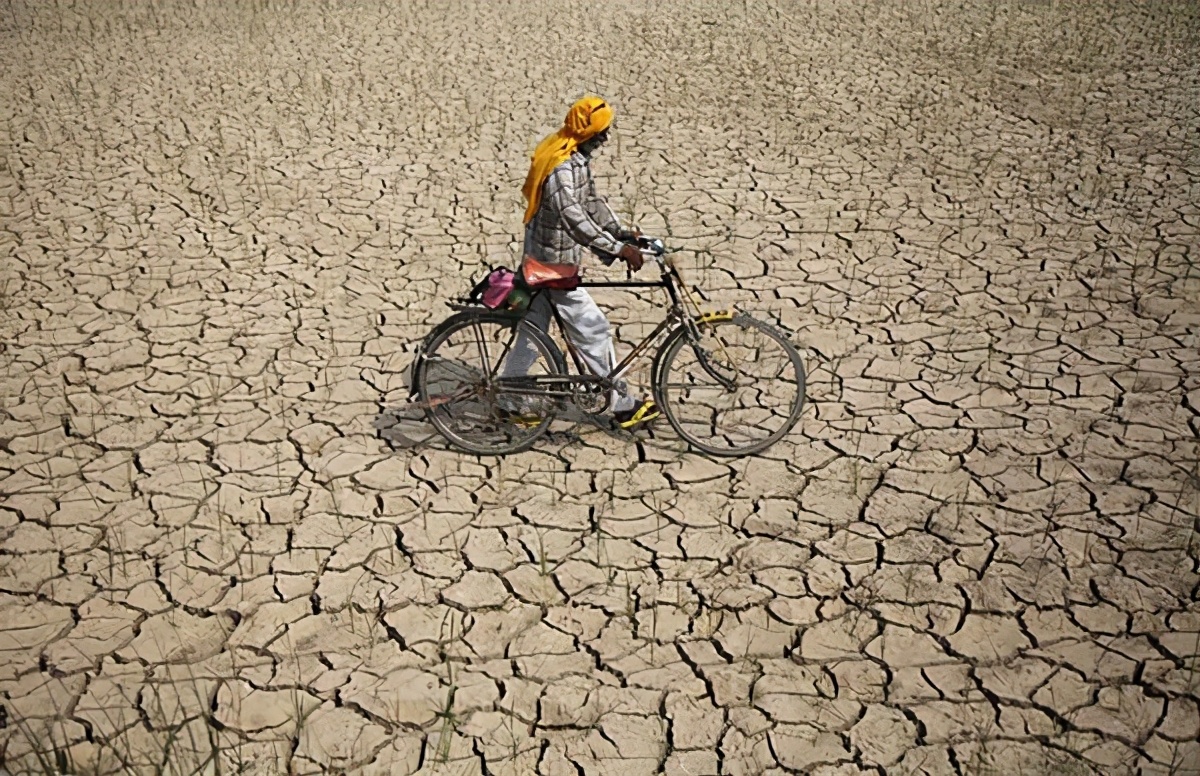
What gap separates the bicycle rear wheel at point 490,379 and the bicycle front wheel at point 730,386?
0.55 metres

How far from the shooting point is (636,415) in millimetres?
4914

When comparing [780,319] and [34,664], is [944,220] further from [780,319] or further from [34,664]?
[34,664]

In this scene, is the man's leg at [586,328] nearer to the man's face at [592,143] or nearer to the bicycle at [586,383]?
the bicycle at [586,383]

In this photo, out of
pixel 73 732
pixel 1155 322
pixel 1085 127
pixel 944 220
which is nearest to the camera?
pixel 73 732

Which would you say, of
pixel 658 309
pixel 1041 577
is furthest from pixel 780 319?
pixel 1041 577

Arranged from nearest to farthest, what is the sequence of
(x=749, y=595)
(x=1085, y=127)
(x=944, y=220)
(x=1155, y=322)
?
(x=749, y=595)
(x=1155, y=322)
(x=944, y=220)
(x=1085, y=127)

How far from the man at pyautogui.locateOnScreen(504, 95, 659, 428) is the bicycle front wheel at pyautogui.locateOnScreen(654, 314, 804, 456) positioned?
0.31m

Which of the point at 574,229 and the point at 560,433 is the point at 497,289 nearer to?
the point at 574,229

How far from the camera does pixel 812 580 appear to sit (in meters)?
4.14

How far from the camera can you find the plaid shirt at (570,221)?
4367mm

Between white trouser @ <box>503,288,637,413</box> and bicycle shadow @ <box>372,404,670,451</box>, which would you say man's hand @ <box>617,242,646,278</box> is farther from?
bicycle shadow @ <box>372,404,670,451</box>

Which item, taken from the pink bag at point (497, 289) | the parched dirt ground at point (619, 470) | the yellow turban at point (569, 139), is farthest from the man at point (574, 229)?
the parched dirt ground at point (619, 470)

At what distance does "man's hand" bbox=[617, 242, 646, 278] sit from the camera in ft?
14.5

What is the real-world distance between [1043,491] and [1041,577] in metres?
0.58
